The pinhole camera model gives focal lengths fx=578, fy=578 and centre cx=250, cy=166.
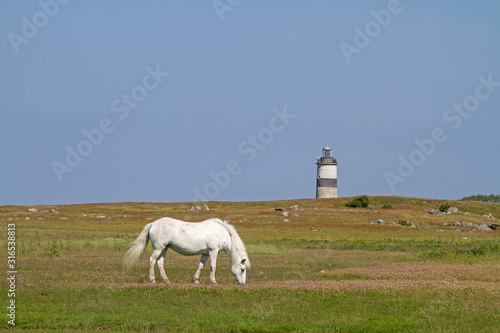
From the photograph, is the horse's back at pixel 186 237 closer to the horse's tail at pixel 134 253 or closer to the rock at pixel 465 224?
the horse's tail at pixel 134 253

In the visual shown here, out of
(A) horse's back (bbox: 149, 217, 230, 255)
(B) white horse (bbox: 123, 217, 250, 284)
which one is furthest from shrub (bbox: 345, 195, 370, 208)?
(A) horse's back (bbox: 149, 217, 230, 255)

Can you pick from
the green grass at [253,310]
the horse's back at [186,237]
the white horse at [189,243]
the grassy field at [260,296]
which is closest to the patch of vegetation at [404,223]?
the grassy field at [260,296]

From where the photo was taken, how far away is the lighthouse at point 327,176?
132 meters

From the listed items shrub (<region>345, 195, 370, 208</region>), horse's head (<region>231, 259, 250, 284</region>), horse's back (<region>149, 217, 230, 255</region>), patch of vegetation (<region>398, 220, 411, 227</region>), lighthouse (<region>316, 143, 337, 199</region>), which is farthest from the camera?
lighthouse (<region>316, 143, 337, 199</region>)

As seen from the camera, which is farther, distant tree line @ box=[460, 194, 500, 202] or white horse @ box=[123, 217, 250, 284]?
distant tree line @ box=[460, 194, 500, 202]

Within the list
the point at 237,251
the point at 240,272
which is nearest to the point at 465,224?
the point at 237,251

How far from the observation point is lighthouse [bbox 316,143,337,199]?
132 meters

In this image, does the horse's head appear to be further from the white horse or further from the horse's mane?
the horse's mane

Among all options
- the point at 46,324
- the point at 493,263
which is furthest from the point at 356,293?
the point at 493,263

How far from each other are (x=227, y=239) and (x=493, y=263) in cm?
1813

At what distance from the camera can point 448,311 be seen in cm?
1680

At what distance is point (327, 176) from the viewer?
134m

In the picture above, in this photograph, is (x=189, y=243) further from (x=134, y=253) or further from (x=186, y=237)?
(x=134, y=253)

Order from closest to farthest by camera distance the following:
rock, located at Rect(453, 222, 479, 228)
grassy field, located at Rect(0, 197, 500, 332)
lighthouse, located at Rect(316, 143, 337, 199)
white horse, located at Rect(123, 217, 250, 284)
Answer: grassy field, located at Rect(0, 197, 500, 332) < white horse, located at Rect(123, 217, 250, 284) < rock, located at Rect(453, 222, 479, 228) < lighthouse, located at Rect(316, 143, 337, 199)
